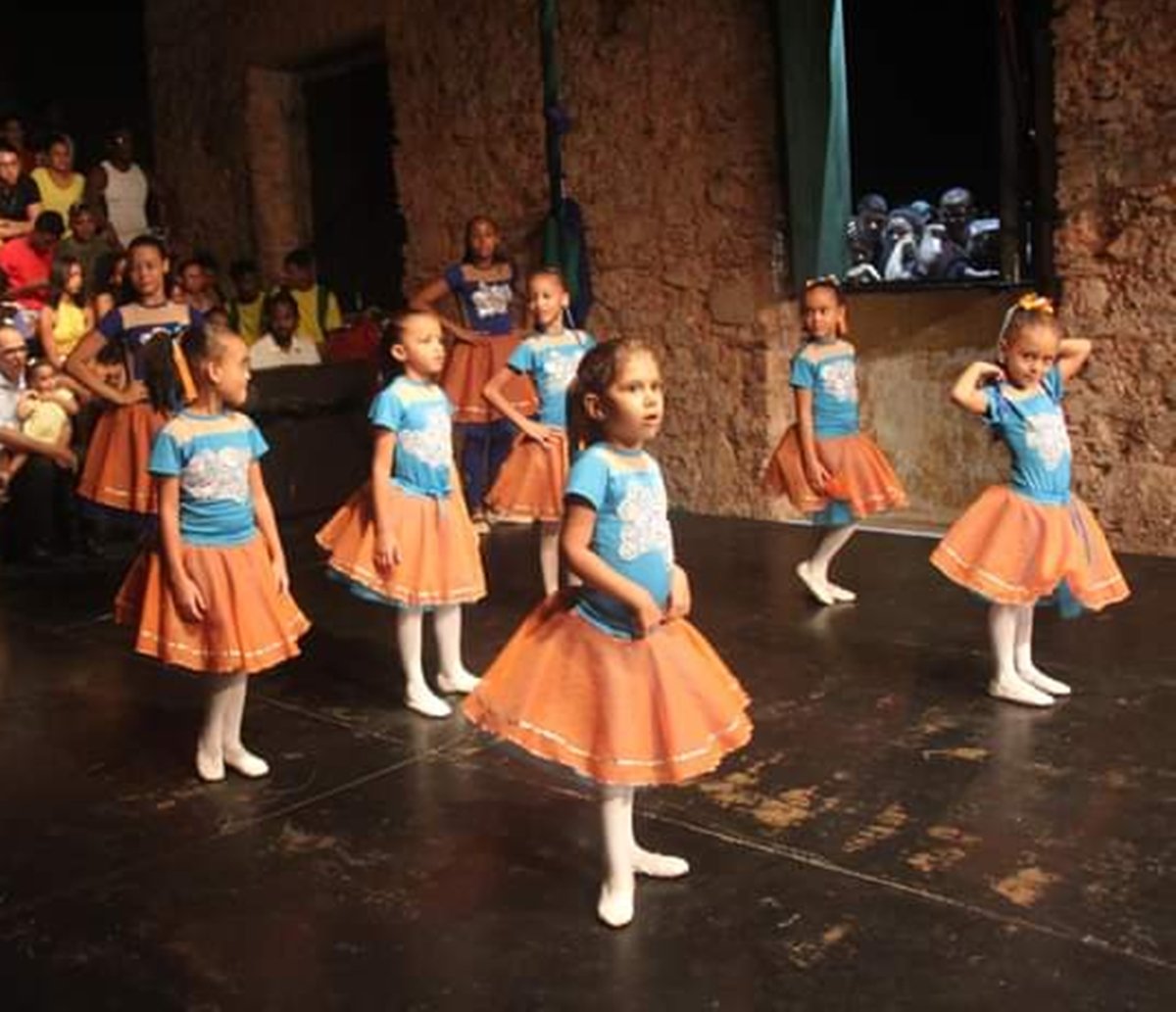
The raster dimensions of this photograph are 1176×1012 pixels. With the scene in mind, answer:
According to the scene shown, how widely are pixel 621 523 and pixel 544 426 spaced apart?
2412 mm

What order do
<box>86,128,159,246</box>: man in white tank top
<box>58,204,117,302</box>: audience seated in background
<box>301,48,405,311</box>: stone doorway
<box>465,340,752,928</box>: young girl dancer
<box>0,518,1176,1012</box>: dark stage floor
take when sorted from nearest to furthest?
<box>0,518,1176,1012</box>: dark stage floor
<box>465,340,752,928</box>: young girl dancer
<box>58,204,117,302</box>: audience seated in background
<box>86,128,159,246</box>: man in white tank top
<box>301,48,405,311</box>: stone doorway

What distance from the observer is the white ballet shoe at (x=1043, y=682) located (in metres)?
4.10

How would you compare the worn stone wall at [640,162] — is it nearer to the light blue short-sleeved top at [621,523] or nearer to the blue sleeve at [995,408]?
the blue sleeve at [995,408]

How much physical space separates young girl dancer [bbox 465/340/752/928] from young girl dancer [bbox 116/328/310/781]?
3.20 feet

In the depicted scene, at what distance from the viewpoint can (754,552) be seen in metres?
6.22

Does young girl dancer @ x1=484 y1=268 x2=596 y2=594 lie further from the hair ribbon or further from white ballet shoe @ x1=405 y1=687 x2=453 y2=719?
the hair ribbon

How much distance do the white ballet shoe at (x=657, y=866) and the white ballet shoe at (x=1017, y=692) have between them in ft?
4.64

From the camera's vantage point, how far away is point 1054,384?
4.16 m

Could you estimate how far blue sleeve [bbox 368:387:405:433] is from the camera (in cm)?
405

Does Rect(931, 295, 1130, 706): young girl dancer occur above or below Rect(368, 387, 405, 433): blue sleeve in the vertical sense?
below

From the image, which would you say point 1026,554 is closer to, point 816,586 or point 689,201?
point 816,586

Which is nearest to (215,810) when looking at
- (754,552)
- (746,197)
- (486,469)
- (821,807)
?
(821,807)

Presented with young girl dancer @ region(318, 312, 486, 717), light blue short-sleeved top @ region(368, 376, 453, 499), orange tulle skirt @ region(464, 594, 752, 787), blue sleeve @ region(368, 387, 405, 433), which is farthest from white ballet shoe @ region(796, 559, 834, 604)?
orange tulle skirt @ region(464, 594, 752, 787)

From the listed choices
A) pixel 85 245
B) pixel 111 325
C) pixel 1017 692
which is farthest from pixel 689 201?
pixel 1017 692
